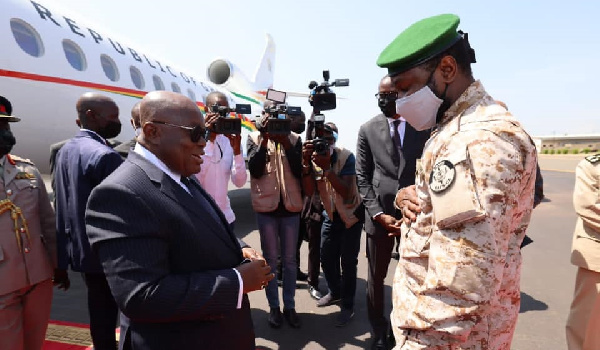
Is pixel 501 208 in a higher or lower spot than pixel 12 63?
lower

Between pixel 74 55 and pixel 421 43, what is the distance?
6329 millimetres

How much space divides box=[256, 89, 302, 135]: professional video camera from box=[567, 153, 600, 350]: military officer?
2273 mm

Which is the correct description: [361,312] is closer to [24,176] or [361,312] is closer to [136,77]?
[24,176]

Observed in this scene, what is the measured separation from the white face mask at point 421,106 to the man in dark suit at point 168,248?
810 millimetres

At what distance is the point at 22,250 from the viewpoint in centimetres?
213

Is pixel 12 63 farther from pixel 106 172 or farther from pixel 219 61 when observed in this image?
pixel 219 61

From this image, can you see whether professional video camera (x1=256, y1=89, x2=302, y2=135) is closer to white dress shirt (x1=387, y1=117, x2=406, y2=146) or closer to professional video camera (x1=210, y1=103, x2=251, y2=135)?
professional video camera (x1=210, y1=103, x2=251, y2=135)

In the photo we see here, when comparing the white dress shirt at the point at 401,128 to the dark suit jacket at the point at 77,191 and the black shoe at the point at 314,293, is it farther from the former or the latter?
the black shoe at the point at 314,293

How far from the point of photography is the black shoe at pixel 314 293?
392 centimetres

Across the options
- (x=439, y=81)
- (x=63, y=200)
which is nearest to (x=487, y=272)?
(x=439, y=81)

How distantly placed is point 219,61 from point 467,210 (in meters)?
14.3

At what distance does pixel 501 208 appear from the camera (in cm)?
96

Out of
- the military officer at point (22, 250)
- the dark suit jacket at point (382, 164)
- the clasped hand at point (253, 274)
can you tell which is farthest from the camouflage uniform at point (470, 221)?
the military officer at point (22, 250)

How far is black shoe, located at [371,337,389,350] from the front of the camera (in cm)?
280
